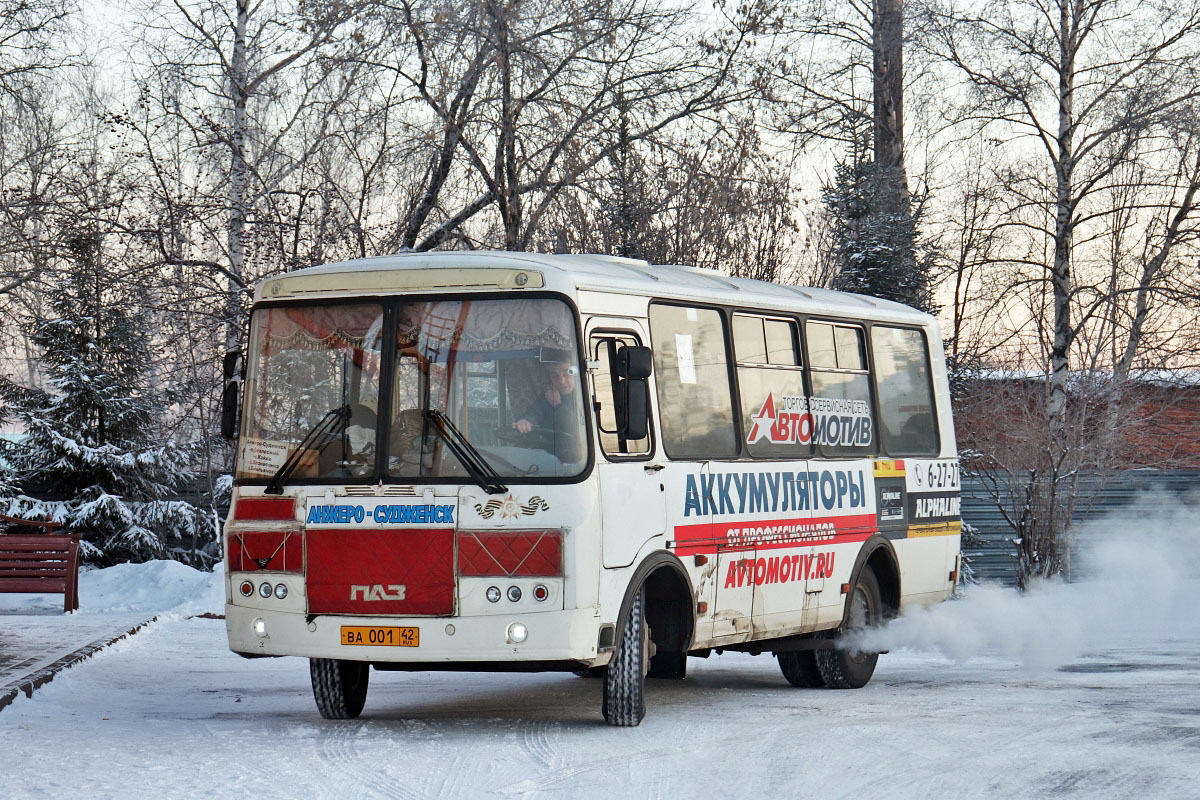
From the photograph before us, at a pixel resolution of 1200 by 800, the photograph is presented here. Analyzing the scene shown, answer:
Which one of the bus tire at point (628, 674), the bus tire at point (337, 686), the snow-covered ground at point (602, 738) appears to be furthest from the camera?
the bus tire at point (337, 686)

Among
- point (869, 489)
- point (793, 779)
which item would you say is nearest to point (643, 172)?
point (869, 489)

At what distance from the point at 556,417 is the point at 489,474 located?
1.72ft

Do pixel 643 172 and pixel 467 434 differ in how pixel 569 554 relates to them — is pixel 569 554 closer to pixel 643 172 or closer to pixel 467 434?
pixel 467 434

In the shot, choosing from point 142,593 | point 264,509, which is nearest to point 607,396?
point 264,509

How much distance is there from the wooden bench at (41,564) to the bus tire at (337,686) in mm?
10352

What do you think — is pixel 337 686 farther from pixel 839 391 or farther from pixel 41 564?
pixel 41 564

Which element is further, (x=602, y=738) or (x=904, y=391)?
(x=904, y=391)

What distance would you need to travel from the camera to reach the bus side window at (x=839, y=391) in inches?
514

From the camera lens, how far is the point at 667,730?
34.3 feet

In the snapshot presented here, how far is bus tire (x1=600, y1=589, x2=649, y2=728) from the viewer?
406 inches

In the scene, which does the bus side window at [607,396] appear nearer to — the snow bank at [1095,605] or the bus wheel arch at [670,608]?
the bus wheel arch at [670,608]

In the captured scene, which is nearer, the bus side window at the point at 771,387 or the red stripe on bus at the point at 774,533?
the red stripe on bus at the point at 774,533

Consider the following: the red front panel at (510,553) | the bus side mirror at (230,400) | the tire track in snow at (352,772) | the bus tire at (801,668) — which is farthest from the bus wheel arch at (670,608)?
the bus side mirror at (230,400)

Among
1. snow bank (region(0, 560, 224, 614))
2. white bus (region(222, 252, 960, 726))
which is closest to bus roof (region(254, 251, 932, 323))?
white bus (region(222, 252, 960, 726))
